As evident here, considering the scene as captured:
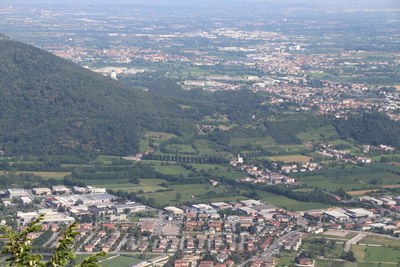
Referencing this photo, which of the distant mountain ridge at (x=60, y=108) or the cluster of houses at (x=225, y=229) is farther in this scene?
the distant mountain ridge at (x=60, y=108)

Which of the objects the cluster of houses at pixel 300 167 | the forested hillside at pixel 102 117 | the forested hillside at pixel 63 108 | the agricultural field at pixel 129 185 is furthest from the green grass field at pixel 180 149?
the agricultural field at pixel 129 185

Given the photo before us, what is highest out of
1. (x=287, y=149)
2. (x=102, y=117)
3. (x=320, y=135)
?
(x=102, y=117)

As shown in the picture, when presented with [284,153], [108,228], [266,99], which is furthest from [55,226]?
[266,99]

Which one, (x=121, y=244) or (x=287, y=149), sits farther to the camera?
(x=287, y=149)

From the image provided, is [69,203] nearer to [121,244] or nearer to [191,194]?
[191,194]

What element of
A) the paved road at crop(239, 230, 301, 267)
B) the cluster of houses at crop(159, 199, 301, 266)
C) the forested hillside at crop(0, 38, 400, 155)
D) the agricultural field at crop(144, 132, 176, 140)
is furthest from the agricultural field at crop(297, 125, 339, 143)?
the paved road at crop(239, 230, 301, 267)

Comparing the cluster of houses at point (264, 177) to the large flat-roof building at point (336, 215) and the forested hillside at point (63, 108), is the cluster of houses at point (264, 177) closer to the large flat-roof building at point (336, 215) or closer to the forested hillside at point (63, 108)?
the large flat-roof building at point (336, 215)

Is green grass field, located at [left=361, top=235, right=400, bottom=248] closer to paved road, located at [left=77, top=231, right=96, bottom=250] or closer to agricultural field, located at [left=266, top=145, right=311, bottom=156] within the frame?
paved road, located at [left=77, top=231, right=96, bottom=250]

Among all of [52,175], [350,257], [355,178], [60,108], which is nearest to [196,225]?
[350,257]
